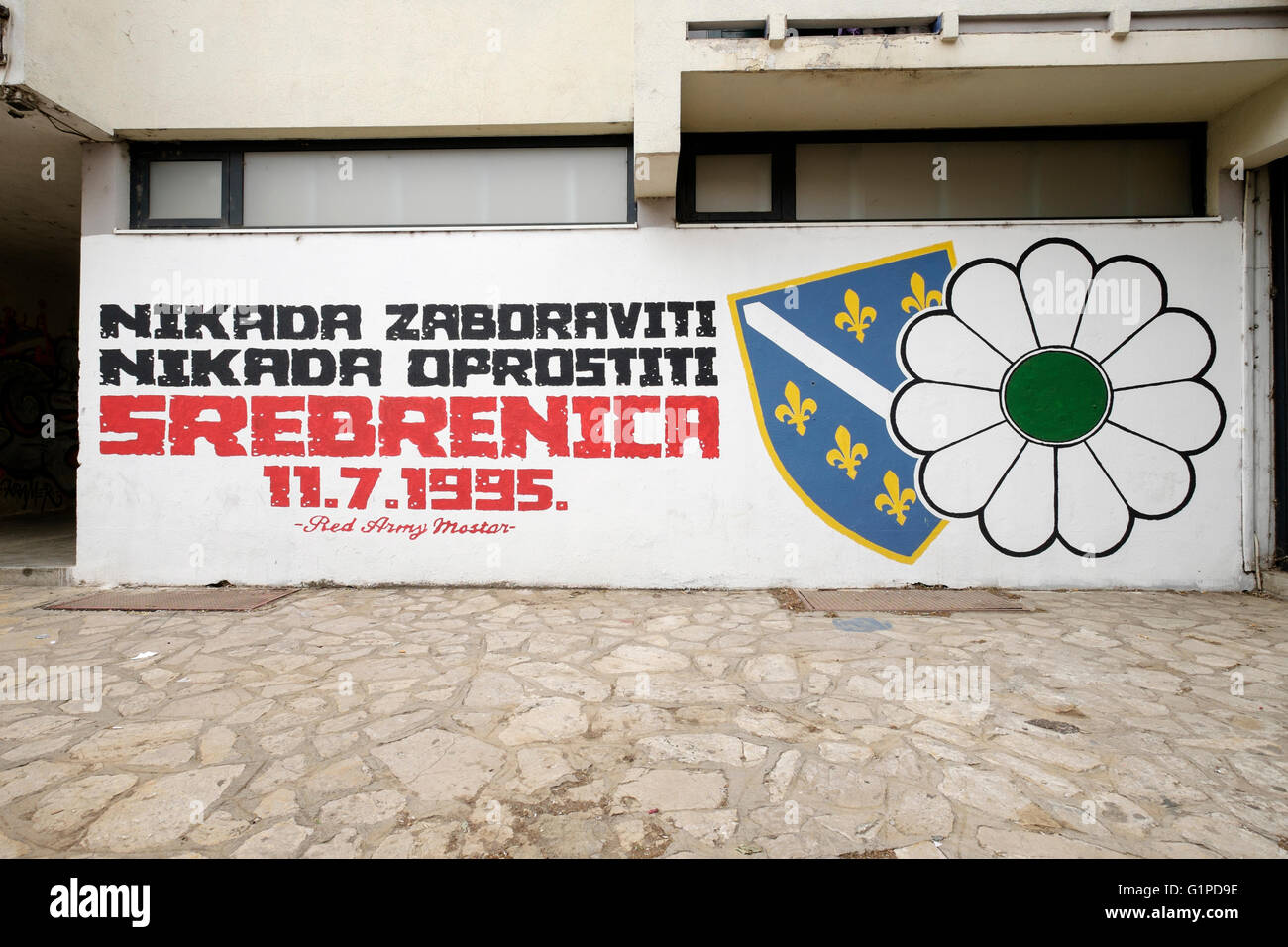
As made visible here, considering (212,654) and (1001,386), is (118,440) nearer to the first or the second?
(212,654)

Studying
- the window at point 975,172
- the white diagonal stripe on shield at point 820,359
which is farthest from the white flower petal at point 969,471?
the window at point 975,172

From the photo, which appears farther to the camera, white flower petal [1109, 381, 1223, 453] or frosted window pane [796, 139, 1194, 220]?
frosted window pane [796, 139, 1194, 220]

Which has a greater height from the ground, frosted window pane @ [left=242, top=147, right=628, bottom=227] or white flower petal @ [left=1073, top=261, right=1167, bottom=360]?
frosted window pane @ [left=242, top=147, right=628, bottom=227]

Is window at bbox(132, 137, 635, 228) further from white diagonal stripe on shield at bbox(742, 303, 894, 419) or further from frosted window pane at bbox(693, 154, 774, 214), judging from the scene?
white diagonal stripe on shield at bbox(742, 303, 894, 419)

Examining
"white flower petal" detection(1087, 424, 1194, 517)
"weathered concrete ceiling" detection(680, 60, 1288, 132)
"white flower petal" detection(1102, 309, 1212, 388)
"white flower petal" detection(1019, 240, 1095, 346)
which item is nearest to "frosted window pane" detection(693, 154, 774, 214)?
"weathered concrete ceiling" detection(680, 60, 1288, 132)

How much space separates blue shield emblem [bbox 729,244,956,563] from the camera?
5730 mm

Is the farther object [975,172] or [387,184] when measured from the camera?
[387,184]

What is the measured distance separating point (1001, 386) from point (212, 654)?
651 centimetres

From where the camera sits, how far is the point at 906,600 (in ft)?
17.7

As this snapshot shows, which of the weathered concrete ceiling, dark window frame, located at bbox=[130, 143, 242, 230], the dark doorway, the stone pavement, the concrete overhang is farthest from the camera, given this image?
dark window frame, located at bbox=[130, 143, 242, 230]

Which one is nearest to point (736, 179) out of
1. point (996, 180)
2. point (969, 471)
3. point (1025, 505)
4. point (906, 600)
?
point (996, 180)

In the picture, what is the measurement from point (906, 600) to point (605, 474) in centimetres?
281

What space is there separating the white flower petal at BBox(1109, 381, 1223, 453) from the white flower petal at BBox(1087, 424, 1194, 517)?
0.32ft

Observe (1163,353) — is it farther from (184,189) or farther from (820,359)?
(184,189)
